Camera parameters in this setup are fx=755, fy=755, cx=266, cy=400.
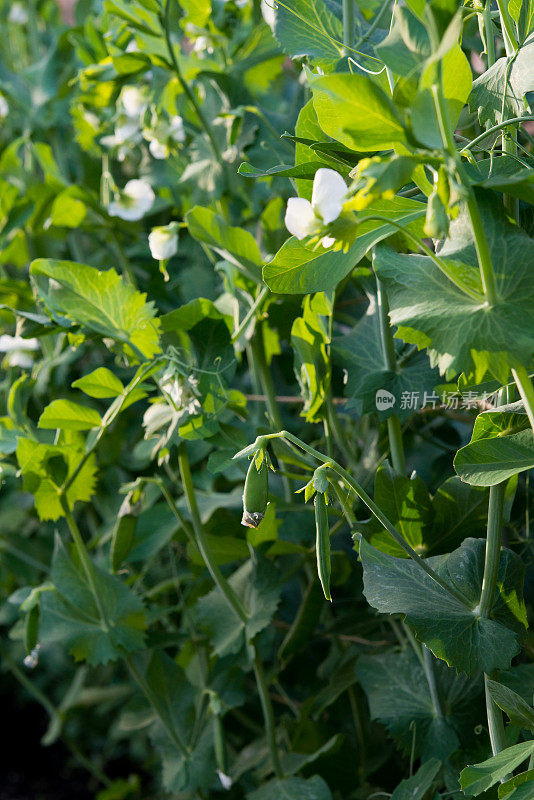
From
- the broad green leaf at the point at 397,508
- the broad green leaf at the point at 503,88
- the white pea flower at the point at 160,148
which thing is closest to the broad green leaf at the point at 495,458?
the broad green leaf at the point at 397,508

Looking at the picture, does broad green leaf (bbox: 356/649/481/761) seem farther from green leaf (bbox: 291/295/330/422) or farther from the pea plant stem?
green leaf (bbox: 291/295/330/422)

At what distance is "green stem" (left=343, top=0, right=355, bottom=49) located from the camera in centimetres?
64

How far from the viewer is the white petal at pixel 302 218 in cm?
43

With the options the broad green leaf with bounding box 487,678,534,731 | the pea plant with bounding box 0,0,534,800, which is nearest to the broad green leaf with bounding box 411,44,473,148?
the pea plant with bounding box 0,0,534,800

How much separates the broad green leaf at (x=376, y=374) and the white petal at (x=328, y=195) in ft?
0.83

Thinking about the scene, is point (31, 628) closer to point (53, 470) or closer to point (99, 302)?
point (53, 470)

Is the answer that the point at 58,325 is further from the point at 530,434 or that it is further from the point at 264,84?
the point at 264,84

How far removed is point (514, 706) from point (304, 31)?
0.54m

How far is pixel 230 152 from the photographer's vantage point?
0.86 meters

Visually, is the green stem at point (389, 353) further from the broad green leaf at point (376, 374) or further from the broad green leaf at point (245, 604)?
the broad green leaf at point (245, 604)

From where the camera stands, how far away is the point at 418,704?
673 millimetres

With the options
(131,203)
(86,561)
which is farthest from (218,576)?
(131,203)

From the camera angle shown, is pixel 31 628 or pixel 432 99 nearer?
pixel 432 99

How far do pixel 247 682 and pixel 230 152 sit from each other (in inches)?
26.1
